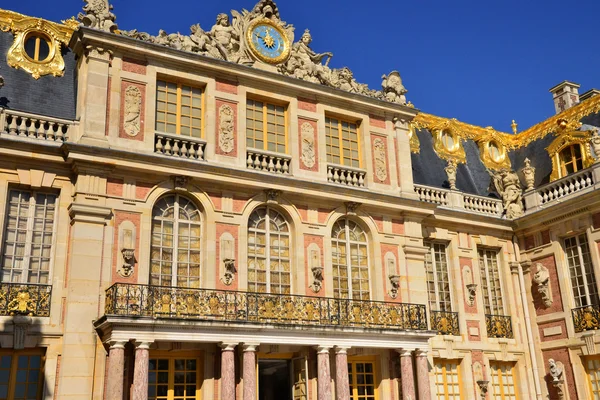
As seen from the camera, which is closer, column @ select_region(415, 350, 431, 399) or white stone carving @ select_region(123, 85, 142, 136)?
white stone carving @ select_region(123, 85, 142, 136)

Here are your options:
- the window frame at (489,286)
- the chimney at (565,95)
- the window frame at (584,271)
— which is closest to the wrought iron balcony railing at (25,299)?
Answer: the window frame at (489,286)

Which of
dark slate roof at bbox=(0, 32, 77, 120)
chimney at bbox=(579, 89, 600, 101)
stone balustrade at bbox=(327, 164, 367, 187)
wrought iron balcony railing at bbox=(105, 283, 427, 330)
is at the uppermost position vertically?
chimney at bbox=(579, 89, 600, 101)

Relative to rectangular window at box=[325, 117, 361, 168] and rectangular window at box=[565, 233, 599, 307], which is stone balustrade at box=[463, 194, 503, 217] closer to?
rectangular window at box=[565, 233, 599, 307]

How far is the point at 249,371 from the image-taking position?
1362 cm

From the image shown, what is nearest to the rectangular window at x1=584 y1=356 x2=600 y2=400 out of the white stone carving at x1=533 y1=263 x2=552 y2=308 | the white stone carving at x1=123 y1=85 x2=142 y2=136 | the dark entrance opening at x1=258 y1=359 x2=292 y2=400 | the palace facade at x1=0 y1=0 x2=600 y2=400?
the palace facade at x1=0 y1=0 x2=600 y2=400

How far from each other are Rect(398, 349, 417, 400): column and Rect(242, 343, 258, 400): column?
3748 millimetres

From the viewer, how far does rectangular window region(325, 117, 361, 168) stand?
58.3 feet

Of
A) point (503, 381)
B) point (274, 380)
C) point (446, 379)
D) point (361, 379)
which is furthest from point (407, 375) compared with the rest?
point (503, 381)

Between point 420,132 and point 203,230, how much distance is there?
9411 millimetres

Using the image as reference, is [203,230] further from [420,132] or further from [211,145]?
[420,132]

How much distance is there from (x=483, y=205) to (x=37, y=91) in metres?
12.7

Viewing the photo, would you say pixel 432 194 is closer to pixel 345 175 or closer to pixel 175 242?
pixel 345 175

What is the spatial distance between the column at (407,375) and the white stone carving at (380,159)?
15.4 ft

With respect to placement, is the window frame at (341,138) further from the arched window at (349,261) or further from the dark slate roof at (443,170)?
the dark slate roof at (443,170)
